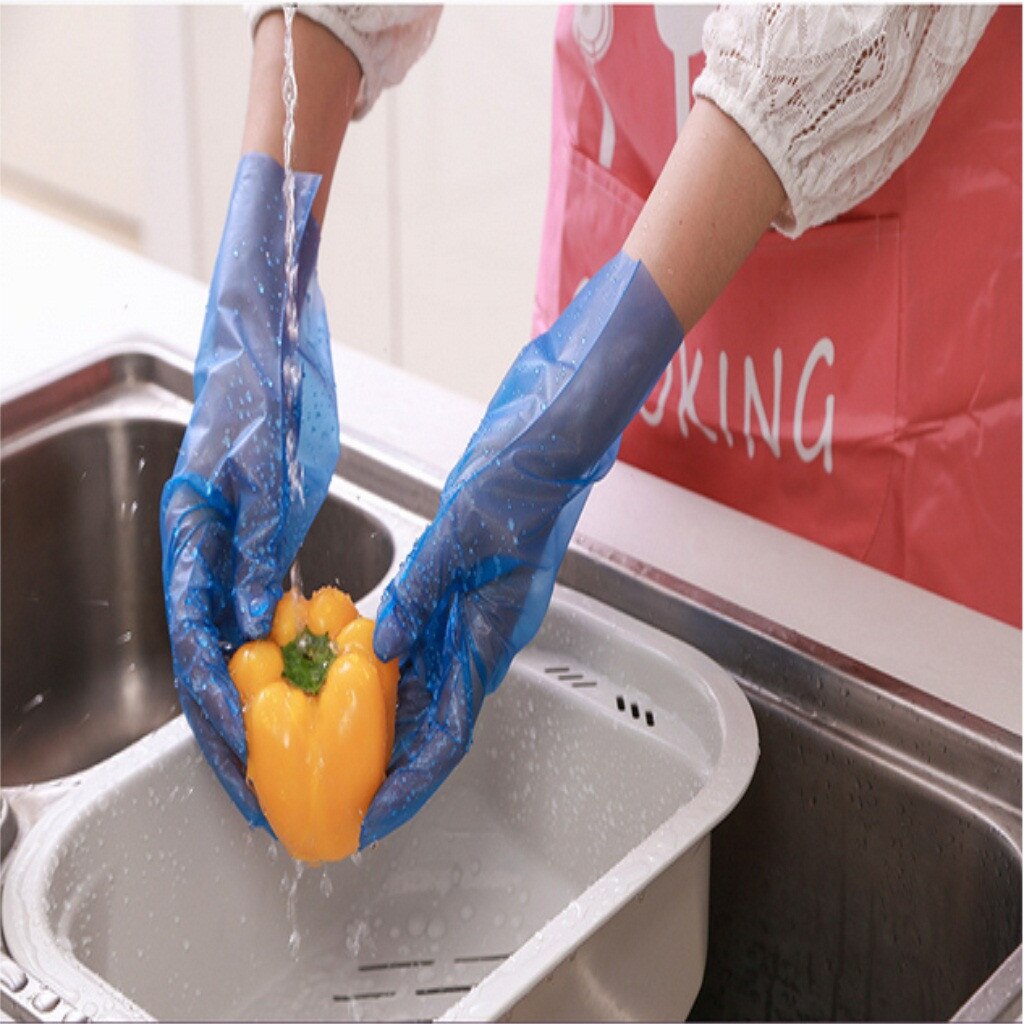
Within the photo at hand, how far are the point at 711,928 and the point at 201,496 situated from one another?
0.45 meters

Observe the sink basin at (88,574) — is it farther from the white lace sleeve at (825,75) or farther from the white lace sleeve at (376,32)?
the white lace sleeve at (825,75)

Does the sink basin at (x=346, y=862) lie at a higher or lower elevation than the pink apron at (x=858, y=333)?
lower

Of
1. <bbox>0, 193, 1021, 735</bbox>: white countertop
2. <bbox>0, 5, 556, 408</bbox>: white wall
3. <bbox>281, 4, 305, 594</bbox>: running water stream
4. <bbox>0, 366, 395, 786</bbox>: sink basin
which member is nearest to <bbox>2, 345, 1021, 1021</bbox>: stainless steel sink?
<bbox>0, 193, 1021, 735</bbox>: white countertop

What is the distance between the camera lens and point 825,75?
2.89ft

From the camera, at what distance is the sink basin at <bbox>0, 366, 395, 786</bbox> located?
1186 mm

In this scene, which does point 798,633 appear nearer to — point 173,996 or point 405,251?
point 173,996

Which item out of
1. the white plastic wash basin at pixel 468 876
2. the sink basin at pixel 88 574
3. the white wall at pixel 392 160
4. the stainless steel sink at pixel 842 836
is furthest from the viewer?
the white wall at pixel 392 160

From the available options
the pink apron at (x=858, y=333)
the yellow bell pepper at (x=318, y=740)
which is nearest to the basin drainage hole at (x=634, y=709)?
the yellow bell pepper at (x=318, y=740)

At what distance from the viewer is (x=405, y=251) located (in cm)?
261

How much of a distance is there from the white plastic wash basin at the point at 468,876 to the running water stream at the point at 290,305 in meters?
0.18

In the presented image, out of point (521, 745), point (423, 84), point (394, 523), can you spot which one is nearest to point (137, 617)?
point (394, 523)

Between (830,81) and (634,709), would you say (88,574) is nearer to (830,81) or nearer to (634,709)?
(634,709)

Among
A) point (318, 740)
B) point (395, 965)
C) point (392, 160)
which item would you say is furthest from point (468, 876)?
point (392, 160)

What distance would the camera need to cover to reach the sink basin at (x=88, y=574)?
119 cm
